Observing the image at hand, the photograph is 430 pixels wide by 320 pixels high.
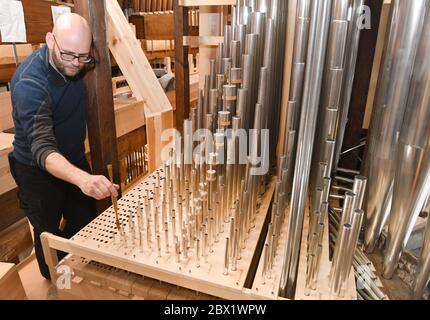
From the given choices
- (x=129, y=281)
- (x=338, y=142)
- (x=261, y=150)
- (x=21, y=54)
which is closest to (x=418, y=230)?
(x=338, y=142)

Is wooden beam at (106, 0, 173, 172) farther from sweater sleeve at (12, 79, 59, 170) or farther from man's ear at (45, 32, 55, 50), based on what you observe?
sweater sleeve at (12, 79, 59, 170)

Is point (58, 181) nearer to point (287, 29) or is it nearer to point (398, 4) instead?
point (287, 29)

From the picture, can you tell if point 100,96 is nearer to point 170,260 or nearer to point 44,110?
point 44,110

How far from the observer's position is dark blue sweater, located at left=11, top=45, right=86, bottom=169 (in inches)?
63.1

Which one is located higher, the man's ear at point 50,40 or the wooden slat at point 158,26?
the wooden slat at point 158,26

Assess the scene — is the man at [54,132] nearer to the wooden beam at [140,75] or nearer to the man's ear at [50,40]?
the man's ear at [50,40]

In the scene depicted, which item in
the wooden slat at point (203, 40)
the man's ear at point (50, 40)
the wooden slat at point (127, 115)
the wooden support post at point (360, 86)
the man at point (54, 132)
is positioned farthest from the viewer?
the wooden slat at point (127, 115)

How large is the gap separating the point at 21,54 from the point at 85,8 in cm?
163

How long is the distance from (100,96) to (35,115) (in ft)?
1.14

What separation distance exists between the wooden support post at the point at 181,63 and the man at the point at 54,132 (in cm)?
82

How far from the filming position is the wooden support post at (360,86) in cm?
189

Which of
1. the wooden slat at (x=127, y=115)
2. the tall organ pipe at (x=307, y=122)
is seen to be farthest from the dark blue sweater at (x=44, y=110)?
the tall organ pipe at (x=307, y=122)

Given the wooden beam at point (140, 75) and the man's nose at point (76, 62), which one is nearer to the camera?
the man's nose at point (76, 62)

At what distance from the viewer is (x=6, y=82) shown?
278cm
